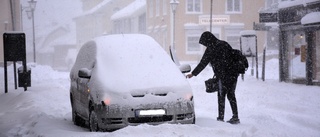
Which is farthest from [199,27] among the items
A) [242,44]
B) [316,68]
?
[316,68]

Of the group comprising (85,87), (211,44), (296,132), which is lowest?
(296,132)

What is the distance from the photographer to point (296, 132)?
834 centimetres

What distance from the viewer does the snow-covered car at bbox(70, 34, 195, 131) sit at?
23.4 feet

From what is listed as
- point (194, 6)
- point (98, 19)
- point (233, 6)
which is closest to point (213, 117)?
point (194, 6)

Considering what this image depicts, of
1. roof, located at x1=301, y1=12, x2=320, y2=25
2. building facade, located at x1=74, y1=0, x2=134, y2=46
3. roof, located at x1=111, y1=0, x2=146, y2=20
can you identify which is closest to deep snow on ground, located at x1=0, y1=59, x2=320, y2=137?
roof, located at x1=301, y1=12, x2=320, y2=25

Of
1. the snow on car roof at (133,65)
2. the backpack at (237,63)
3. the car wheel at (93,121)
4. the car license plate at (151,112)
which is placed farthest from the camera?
the backpack at (237,63)

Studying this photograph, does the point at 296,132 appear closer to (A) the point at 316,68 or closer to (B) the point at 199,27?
(A) the point at 316,68

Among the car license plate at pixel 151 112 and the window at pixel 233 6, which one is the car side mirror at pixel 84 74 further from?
the window at pixel 233 6

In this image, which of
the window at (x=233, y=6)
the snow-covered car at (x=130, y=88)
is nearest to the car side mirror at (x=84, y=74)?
the snow-covered car at (x=130, y=88)

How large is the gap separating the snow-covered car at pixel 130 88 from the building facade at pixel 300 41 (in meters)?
10.3

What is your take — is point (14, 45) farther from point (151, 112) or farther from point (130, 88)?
point (151, 112)

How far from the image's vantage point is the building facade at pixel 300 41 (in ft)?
56.7

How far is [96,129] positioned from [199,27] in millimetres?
35980

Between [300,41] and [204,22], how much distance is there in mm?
24326
